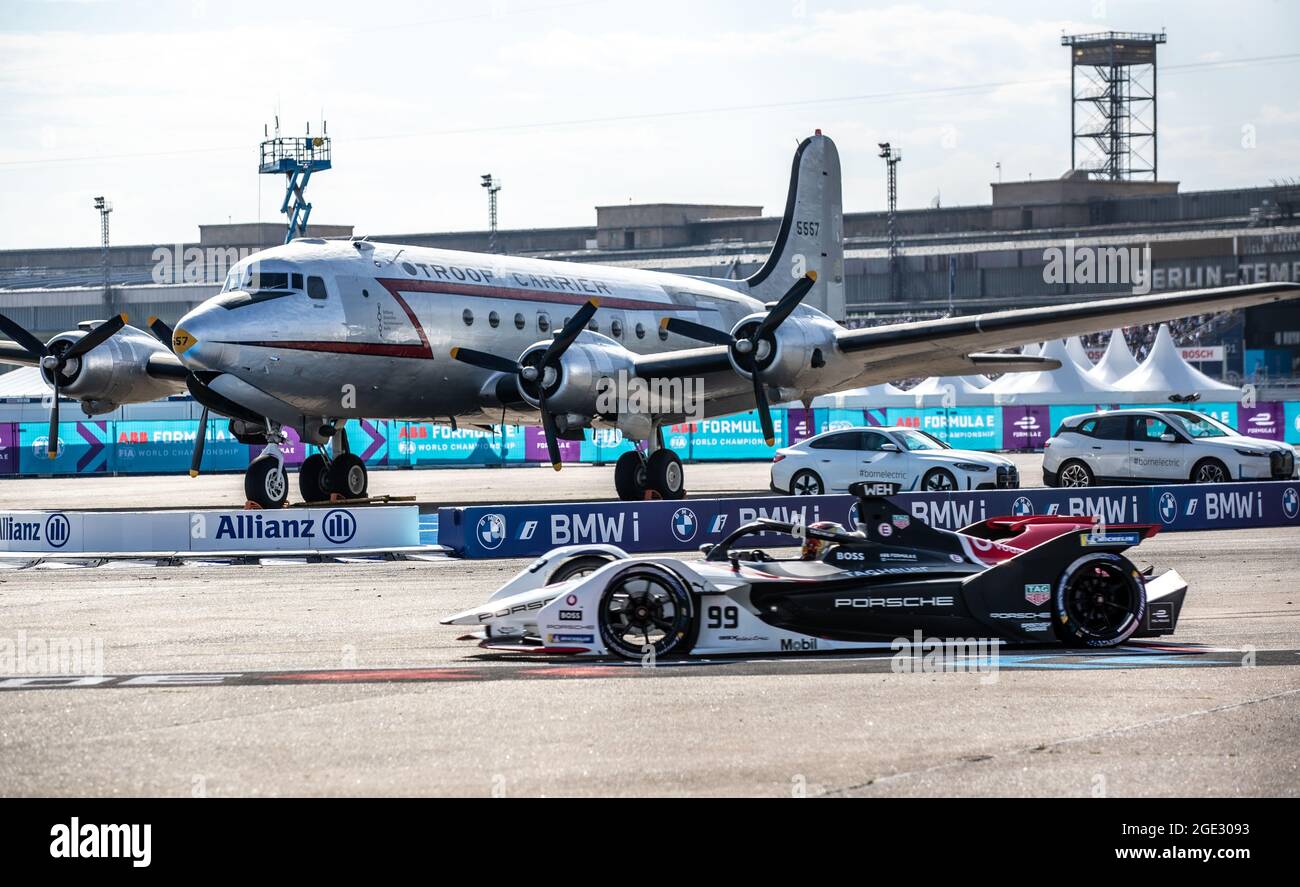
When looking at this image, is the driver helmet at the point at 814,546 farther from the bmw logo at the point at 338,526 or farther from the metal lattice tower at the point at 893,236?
the metal lattice tower at the point at 893,236

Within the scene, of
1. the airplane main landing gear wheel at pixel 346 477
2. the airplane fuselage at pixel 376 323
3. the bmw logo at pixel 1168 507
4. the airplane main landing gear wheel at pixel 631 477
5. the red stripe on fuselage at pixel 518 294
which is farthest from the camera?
the airplane main landing gear wheel at pixel 631 477

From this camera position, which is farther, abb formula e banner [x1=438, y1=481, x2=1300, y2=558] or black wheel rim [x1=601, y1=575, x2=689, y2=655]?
abb formula e banner [x1=438, y1=481, x2=1300, y2=558]

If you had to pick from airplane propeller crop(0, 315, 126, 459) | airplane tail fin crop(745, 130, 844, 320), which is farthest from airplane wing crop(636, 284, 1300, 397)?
airplane propeller crop(0, 315, 126, 459)

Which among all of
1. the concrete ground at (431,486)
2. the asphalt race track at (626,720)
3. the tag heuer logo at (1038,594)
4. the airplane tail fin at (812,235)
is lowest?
the concrete ground at (431,486)

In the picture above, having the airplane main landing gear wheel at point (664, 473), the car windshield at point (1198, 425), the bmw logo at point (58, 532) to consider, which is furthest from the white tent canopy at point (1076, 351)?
the bmw logo at point (58, 532)

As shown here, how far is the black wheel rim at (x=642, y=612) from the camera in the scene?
12.2 m

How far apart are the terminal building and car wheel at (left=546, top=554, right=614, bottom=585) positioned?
6738cm

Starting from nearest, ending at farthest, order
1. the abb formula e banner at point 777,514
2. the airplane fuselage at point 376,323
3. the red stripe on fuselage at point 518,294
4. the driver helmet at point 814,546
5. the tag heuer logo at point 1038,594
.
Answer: the tag heuer logo at point 1038,594 < the driver helmet at point 814,546 < the abb formula e banner at point 777,514 < the airplane fuselage at point 376,323 < the red stripe on fuselage at point 518,294

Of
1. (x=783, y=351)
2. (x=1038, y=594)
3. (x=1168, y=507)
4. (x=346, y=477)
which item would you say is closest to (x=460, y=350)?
(x=346, y=477)

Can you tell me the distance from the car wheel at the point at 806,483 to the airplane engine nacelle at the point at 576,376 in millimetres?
4349

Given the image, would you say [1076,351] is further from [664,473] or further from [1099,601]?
[1099,601]

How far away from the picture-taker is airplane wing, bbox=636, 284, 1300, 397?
30.3m

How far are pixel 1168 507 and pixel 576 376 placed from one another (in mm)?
11449

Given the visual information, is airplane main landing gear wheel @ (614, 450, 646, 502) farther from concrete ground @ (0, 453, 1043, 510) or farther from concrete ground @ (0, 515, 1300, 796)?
concrete ground @ (0, 515, 1300, 796)
